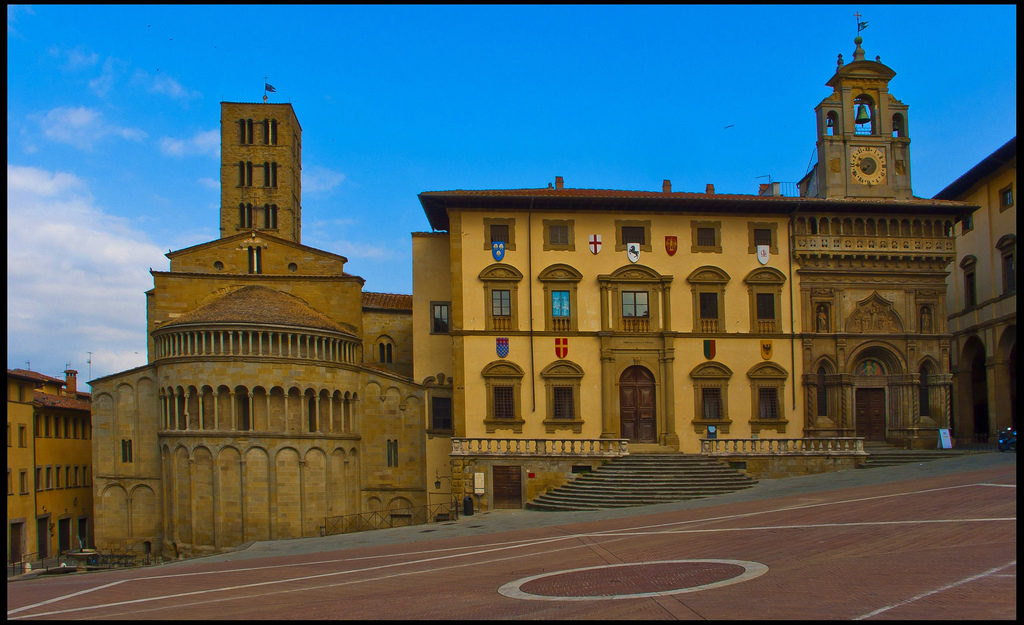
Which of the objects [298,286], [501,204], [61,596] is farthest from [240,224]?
[61,596]

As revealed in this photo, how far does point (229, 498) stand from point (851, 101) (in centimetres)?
3754

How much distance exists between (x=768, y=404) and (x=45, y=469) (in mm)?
46093

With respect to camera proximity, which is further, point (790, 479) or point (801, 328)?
point (801, 328)

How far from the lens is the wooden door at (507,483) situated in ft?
130

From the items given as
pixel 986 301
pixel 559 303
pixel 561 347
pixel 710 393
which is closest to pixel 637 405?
pixel 710 393

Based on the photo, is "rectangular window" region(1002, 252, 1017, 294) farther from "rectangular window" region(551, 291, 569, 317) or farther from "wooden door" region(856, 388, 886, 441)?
"rectangular window" region(551, 291, 569, 317)

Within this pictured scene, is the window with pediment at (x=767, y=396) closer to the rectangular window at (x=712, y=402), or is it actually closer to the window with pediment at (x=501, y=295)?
the rectangular window at (x=712, y=402)

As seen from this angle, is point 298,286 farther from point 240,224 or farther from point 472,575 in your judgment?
point 472,575

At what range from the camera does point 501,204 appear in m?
43.8

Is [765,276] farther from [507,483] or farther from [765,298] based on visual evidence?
[507,483]

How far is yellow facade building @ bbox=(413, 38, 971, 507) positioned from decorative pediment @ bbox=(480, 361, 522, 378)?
0.06m

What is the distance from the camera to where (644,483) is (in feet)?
123

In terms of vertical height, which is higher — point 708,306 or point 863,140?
point 863,140

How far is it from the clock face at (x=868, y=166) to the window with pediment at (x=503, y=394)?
1953cm
